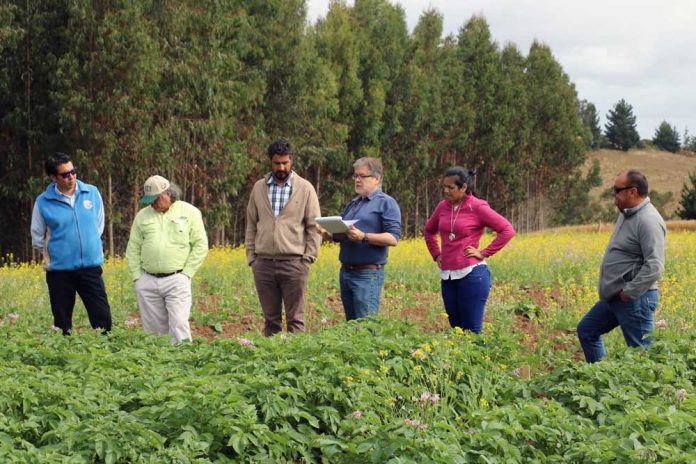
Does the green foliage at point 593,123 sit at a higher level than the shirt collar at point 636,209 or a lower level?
higher

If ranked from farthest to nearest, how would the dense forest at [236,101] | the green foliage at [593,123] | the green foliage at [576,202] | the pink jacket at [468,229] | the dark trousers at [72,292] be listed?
the green foliage at [593,123] < the green foliage at [576,202] < the dense forest at [236,101] < the dark trousers at [72,292] < the pink jacket at [468,229]

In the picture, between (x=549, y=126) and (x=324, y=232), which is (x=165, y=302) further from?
(x=549, y=126)

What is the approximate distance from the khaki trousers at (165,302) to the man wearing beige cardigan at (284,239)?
0.65 meters

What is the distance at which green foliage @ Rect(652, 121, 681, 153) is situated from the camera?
102875mm

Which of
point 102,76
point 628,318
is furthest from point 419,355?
point 102,76

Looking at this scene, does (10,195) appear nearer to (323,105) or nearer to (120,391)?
(323,105)

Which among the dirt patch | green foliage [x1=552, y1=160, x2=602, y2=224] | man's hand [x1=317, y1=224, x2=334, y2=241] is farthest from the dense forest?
man's hand [x1=317, y1=224, x2=334, y2=241]

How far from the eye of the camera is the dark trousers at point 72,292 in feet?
25.0

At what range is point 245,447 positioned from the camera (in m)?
4.79

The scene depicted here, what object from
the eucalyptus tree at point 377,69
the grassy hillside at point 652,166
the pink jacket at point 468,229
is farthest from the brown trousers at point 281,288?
the grassy hillside at point 652,166

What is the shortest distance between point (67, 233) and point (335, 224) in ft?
7.68

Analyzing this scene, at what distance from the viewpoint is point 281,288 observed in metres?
7.79

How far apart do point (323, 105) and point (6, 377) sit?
25.7m

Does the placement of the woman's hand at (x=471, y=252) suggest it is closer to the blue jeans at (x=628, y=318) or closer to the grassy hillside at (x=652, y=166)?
the blue jeans at (x=628, y=318)
